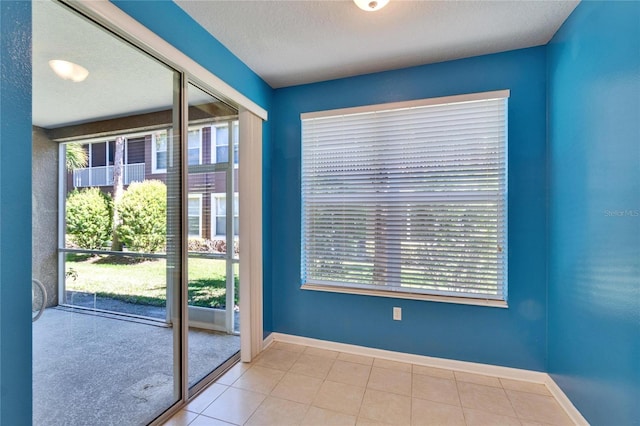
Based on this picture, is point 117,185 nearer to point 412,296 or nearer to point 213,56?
point 213,56

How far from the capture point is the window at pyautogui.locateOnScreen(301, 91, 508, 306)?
233 centimetres

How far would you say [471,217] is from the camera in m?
2.37

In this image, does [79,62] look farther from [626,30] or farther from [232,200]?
[626,30]

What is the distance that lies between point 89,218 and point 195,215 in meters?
0.67

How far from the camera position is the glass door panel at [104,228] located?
134 centimetres

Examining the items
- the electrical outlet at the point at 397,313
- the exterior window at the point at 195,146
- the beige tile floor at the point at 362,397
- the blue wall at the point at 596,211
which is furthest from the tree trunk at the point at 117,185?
the blue wall at the point at 596,211

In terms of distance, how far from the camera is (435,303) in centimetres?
246

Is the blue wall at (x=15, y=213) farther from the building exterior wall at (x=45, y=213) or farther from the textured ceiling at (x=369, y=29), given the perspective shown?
the textured ceiling at (x=369, y=29)

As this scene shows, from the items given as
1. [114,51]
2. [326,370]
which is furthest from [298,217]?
Answer: [114,51]

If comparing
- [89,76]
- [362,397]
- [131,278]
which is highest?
[89,76]

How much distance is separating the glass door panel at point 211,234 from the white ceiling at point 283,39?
16.8 inches

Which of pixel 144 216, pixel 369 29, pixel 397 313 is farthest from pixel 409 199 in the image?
pixel 144 216

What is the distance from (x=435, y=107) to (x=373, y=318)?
2051 mm

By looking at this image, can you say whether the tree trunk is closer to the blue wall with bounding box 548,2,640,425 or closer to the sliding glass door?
the sliding glass door
